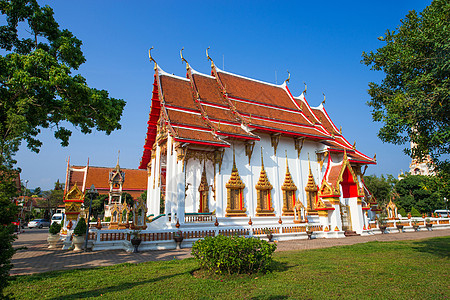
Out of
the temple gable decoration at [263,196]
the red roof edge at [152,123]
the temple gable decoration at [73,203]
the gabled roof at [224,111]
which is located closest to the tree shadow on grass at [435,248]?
A: the temple gable decoration at [263,196]

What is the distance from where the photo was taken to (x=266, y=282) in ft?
17.6

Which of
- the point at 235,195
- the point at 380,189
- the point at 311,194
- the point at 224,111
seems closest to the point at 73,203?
the point at 235,195

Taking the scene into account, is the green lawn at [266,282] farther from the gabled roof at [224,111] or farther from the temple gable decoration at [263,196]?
the temple gable decoration at [263,196]

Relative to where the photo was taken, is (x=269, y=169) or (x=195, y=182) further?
(x=269, y=169)

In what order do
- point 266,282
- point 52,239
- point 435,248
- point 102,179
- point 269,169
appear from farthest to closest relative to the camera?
point 102,179
point 269,169
point 52,239
point 435,248
point 266,282

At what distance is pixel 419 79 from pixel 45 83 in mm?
10881

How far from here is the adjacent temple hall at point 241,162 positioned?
46.9 feet

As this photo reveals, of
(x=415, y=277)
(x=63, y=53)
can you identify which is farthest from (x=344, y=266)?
(x=63, y=53)

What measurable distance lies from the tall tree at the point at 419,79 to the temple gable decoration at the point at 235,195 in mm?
8617

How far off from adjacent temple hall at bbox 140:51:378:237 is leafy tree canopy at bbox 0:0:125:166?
3.50 m

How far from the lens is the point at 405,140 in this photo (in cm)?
724

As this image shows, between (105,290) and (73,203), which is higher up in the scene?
(73,203)

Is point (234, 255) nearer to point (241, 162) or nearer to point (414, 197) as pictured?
point (241, 162)

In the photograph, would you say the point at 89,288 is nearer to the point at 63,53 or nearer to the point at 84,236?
the point at 84,236
